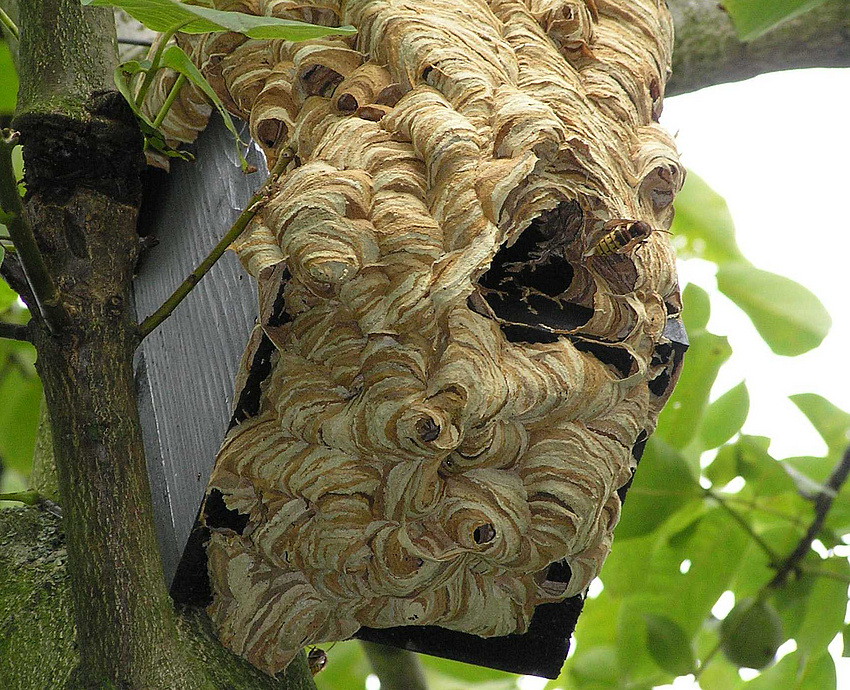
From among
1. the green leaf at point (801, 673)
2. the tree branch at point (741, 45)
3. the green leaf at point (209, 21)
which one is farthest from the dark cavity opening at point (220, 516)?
the tree branch at point (741, 45)

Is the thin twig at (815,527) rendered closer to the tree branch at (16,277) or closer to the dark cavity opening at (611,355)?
the dark cavity opening at (611,355)

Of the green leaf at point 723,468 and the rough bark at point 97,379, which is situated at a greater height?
the rough bark at point 97,379

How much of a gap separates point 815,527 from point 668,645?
39cm

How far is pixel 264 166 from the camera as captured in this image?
1277 millimetres

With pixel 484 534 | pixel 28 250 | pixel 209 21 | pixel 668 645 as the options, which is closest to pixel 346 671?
pixel 668 645

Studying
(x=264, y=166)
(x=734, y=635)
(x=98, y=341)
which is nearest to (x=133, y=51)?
(x=264, y=166)

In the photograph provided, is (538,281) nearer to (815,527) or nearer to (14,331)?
(14,331)

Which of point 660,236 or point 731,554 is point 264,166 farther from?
point 731,554

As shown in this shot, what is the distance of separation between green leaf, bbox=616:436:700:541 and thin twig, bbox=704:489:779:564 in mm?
139

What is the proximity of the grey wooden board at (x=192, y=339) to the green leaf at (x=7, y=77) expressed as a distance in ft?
1.05

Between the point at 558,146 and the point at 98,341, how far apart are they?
50 centimetres

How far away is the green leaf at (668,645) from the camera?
6.77 ft

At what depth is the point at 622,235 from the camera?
1.13m

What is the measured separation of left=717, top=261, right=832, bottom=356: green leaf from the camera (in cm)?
206
